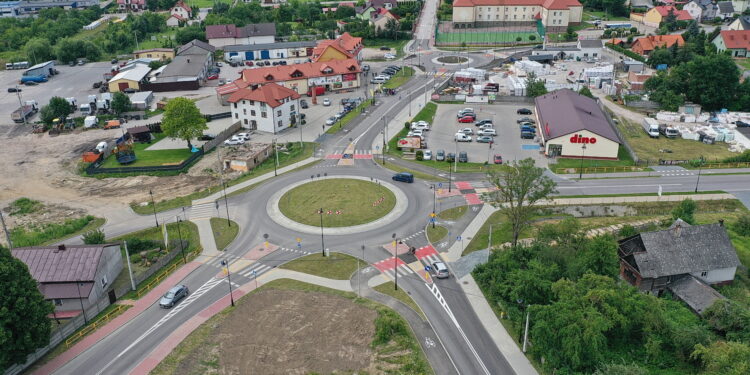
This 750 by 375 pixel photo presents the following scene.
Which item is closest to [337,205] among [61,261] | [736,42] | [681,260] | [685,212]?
[61,261]

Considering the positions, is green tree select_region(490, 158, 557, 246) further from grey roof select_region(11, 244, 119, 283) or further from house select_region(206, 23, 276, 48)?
house select_region(206, 23, 276, 48)

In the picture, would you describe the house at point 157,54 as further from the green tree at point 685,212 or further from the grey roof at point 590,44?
the green tree at point 685,212

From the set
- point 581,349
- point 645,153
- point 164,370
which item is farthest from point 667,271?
point 164,370

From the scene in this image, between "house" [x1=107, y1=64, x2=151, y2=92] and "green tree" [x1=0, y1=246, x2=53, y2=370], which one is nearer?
"green tree" [x1=0, y1=246, x2=53, y2=370]

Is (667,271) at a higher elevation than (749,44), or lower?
lower

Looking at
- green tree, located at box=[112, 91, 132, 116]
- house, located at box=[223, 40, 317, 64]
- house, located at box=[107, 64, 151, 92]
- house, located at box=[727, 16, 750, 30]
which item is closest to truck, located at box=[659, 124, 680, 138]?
house, located at box=[727, 16, 750, 30]

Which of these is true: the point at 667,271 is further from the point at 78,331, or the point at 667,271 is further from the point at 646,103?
the point at 646,103
